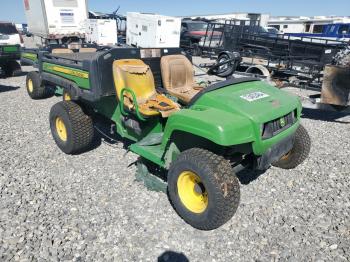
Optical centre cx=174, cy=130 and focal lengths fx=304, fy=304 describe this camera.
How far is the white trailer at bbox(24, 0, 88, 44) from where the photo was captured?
15.9 m

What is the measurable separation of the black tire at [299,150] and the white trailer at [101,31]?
14.5 metres

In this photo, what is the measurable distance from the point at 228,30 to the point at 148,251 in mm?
8705

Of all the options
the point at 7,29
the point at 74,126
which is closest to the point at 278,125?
the point at 74,126

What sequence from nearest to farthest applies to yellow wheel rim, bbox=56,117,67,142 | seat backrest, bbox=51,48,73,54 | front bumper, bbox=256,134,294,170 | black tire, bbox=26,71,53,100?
1. front bumper, bbox=256,134,294,170
2. yellow wheel rim, bbox=56,117,67,142
3. seat backrest, bbox=51,48,73,54
4. black tire, bbox=26,71,53,100

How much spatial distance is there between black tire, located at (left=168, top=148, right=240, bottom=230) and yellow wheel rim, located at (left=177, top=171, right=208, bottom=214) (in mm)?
85

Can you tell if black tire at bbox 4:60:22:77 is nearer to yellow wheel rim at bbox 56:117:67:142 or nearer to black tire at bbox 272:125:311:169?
yellow wheel rim at bbox 56:117:67:142

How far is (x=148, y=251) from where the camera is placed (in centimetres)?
275

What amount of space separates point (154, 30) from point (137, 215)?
12.6 metres

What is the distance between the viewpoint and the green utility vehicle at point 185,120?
2680mm

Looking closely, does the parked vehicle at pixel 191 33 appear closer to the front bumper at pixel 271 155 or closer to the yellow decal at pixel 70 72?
the yellow decal at pixel 70 72

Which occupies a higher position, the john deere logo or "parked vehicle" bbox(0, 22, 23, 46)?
the john deere logo

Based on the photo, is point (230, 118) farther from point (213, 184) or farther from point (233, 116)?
point (213, 184)

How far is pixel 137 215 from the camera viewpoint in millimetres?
3209

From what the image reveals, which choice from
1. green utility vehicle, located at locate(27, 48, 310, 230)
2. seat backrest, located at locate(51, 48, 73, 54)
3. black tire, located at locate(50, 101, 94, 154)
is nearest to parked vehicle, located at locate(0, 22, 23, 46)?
seat backrest, located at locate(51, 48, 73, 54)
